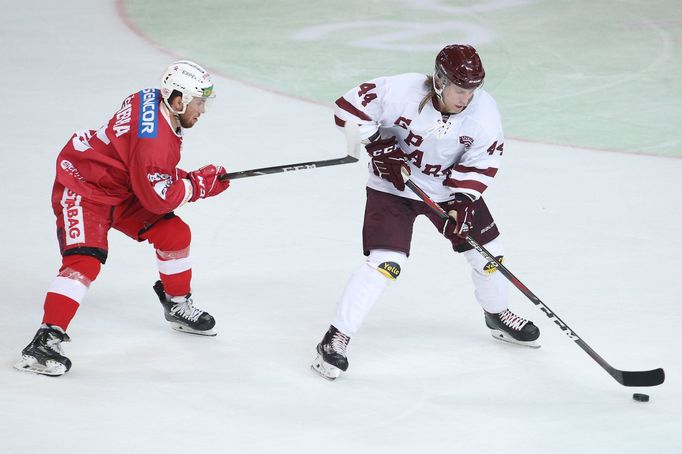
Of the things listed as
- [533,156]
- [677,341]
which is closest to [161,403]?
[677,341]

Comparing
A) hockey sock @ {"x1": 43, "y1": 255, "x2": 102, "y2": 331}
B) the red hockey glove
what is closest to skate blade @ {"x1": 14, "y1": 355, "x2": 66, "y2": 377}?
hockey sock @ {"x1": 43, "y1": 255, "x2": 102, "y2": 331}

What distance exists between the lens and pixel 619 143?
6.34m

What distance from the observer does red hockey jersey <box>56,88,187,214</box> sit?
3.65m

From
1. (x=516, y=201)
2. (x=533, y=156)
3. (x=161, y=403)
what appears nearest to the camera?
(x=161, y=403)

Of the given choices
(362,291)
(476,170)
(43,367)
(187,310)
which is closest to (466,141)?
(476,170)

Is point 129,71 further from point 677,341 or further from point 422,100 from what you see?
point 677,341

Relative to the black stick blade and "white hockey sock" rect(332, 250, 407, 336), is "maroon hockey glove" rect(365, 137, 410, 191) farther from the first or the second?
the black stick blade

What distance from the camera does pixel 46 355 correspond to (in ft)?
11.9

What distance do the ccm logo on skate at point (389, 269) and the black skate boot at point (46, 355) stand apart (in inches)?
42.7

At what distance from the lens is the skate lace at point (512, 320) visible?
4.10 metres

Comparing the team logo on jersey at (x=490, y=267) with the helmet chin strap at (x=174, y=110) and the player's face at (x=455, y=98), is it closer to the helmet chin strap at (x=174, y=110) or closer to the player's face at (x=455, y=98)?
the player's face at (x=455, y=98)

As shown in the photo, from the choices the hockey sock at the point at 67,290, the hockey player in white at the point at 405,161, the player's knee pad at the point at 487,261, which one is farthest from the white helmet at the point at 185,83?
the player's knee pad at the point at 487,261

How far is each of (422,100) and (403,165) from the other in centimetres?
23

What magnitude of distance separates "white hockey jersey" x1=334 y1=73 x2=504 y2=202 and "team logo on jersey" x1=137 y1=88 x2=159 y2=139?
0.65 meters
